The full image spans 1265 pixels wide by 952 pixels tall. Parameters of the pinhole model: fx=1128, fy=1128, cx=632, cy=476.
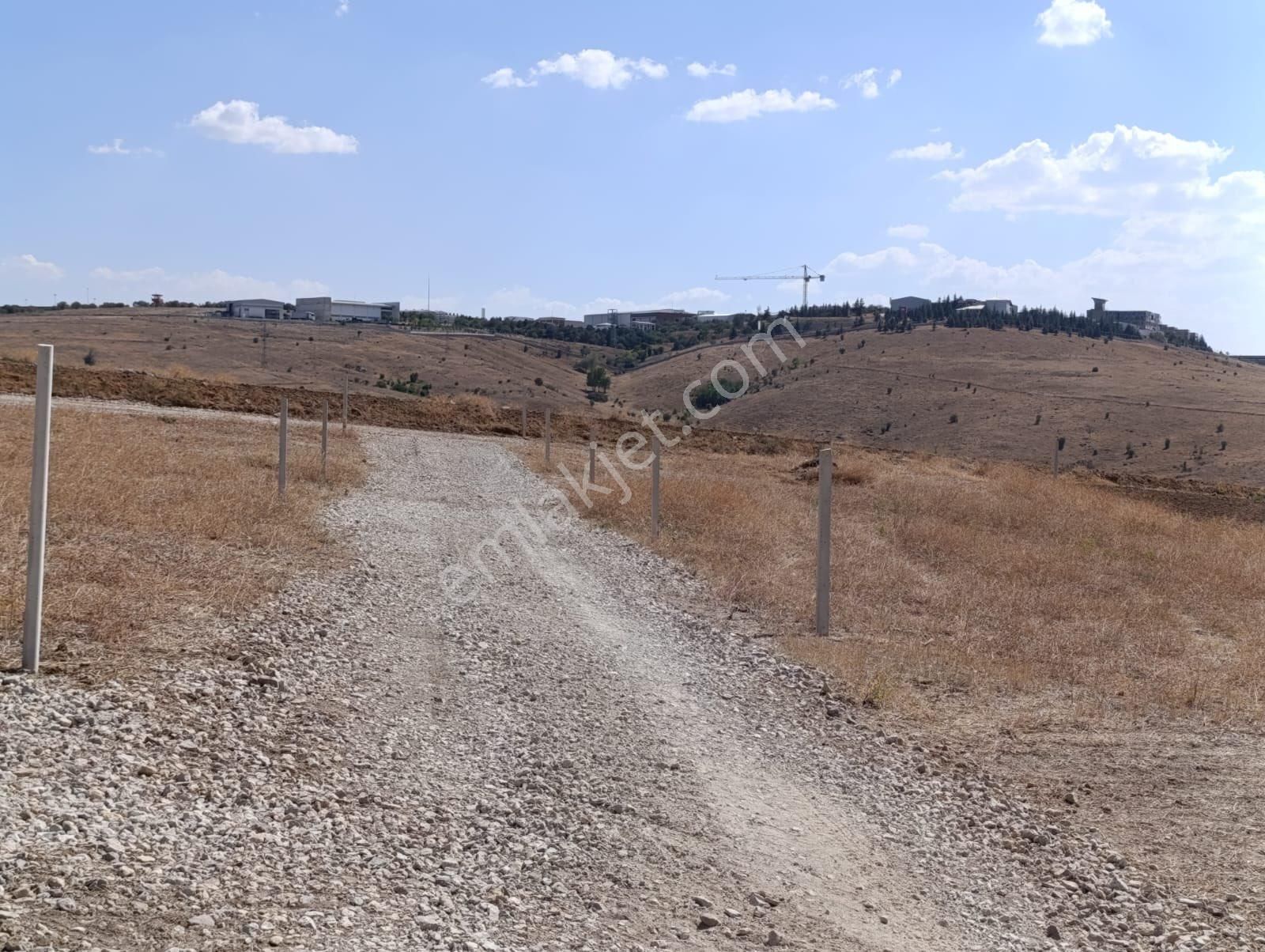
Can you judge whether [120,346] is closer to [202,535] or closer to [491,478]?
[491,478]

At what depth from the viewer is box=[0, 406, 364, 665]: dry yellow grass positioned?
7469 mm

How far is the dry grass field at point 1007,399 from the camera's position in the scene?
53.1 metres

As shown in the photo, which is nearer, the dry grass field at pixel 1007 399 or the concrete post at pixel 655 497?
the concrete post at pixel 655 497

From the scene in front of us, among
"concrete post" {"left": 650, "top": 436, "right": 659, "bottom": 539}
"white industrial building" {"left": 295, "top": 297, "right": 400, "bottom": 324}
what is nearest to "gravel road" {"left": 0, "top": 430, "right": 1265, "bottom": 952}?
"concrete post" {"left": 650, "top": 436, "right": 659, "bottom": 539}

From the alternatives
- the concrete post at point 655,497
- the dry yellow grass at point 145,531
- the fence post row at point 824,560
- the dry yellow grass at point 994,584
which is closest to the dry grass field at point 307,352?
the dry yellow grass at point 145,531

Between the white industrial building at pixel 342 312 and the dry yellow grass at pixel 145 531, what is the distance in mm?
96810

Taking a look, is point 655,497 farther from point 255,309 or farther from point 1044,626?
point 255,309

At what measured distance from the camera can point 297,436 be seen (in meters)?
25.8

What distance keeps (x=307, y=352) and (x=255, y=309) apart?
147 feet

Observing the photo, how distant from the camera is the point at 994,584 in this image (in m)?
13.4

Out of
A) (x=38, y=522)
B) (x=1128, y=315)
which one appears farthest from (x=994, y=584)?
(x=1128, y=315)

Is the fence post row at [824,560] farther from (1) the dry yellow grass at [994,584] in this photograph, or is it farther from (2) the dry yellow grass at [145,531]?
(2) the dry yellow grass at [145,531]

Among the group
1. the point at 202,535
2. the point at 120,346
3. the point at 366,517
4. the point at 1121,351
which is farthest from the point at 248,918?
the point at 1121,351

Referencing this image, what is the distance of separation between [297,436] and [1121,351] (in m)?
80.4
